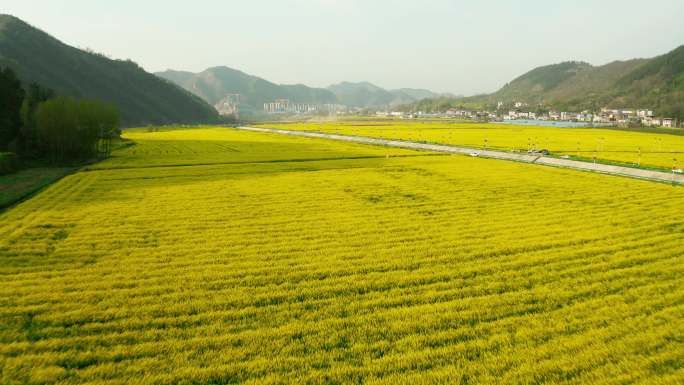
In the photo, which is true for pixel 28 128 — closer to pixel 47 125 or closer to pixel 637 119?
pixel 47 125

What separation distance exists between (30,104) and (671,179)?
67.4 meters

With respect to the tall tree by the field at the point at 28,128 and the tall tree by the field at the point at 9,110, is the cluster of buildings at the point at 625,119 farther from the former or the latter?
the tall tree by the field at the point at 9,110

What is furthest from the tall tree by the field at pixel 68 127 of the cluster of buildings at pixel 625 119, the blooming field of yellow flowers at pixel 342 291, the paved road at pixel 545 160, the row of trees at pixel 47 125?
the cluster of buildings at pixel 625 119

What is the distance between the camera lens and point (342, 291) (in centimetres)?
1179

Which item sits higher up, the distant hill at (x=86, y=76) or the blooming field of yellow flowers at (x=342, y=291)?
the distant hill at (x=86, y=76)

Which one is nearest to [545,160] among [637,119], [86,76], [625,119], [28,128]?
[28,128]

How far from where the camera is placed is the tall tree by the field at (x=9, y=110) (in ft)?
148

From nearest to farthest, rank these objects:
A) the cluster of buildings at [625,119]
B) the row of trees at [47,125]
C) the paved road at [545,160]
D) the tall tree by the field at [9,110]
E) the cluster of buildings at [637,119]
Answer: the paved road at [545,160] < the row of trees at [47,125] < the tall tree by the field at [9,110] < the cluster of buildings at [637,119] < the cluster of buildings at [625,119]

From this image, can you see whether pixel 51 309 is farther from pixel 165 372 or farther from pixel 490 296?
pixel 490 296

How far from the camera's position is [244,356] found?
27.7 ft

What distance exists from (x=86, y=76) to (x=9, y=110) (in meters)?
128

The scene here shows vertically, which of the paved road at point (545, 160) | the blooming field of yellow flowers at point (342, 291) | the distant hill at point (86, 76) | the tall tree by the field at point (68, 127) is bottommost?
the blooming field of yellow flowers at point (342, 291)

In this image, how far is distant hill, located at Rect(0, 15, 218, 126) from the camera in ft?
436

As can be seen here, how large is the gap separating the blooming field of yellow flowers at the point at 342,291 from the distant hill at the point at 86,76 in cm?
13129
